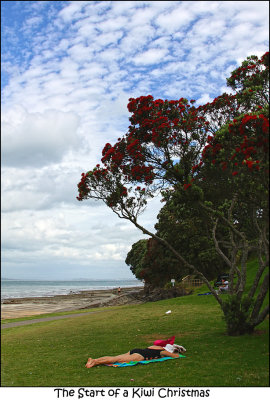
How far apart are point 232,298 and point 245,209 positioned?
10.1ft

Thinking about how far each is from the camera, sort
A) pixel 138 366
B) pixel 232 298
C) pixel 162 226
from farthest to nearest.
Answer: pixel 162 226, pixel 232 298, pixel 138 366

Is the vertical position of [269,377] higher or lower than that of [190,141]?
lower

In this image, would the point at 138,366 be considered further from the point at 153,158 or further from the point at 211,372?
the point at 153,158

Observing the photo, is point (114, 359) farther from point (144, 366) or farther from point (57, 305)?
point (57, 305)

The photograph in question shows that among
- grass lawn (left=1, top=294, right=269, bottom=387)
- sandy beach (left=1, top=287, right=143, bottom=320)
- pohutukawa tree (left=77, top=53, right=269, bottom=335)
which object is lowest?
sandy beach (left=1, top=287, right=143, bottom=320)

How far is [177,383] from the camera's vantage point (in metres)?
7.25

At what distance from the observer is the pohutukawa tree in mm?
9234

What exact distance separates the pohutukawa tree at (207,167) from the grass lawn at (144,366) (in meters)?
1.23

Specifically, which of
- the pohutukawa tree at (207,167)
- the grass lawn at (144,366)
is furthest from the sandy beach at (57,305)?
the pohutukawa tree at (207,167)

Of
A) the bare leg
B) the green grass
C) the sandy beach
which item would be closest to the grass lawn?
the green grass

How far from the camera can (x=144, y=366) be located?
356 inches

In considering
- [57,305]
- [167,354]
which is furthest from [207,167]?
[57,305]

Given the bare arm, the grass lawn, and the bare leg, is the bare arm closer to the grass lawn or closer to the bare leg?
the grass lawn

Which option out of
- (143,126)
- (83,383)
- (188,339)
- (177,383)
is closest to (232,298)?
(188,339)
